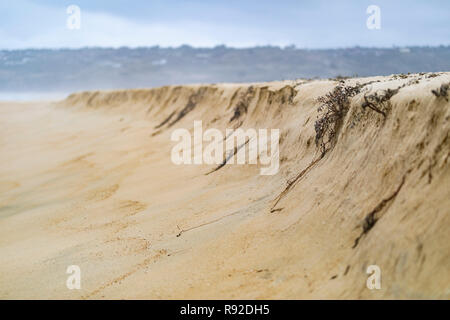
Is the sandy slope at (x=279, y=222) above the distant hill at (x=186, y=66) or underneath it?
underneath

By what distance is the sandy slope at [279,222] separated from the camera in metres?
2.89

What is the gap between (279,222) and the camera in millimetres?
4082

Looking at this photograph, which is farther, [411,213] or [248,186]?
[248,186]

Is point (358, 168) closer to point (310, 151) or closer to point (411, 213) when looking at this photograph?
point (411, 213)

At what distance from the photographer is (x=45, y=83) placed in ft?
365

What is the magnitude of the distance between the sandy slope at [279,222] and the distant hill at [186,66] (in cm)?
8371

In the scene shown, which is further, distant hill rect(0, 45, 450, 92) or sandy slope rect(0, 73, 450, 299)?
distant hill rect(0, 45, 450, 92)

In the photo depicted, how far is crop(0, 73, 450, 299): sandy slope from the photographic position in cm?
289

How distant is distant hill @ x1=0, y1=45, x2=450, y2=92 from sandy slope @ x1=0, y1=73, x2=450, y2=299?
83706mm

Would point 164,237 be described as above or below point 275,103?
below

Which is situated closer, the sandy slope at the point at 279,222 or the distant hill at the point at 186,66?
the sandy slope at the point at 279,222

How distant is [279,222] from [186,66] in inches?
5240

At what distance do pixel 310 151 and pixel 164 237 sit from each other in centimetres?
225
